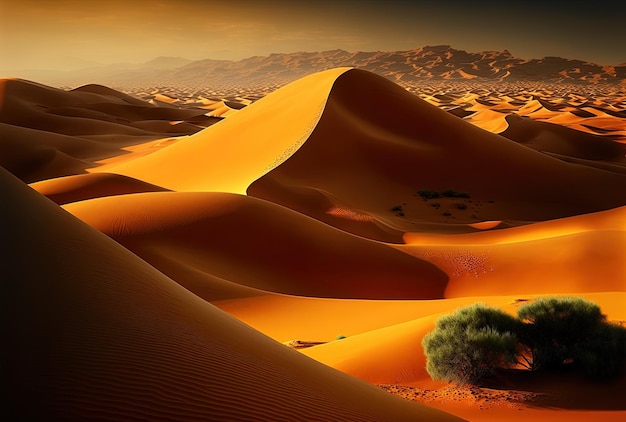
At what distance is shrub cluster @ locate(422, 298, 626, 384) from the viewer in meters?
7.61

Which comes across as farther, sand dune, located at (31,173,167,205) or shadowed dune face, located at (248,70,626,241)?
shadowed dune face, located at (248,70,626,241)

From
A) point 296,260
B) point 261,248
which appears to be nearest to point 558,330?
point 296,260

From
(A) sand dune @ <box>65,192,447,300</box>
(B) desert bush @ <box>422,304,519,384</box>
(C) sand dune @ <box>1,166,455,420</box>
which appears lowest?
(A) sand dune @ <box>65,192,447,300</box>

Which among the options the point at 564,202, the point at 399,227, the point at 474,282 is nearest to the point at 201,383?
the point at 474,282

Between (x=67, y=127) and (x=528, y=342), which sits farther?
(x=67, y=127)

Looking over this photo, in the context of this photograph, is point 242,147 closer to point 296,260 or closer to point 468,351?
point 296,260

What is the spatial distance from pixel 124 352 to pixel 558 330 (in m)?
5.78

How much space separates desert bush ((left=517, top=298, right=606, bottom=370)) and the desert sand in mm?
348

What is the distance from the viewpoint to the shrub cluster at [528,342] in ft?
25.0

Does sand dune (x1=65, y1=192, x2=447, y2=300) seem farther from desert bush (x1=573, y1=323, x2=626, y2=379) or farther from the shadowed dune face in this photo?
desert bush (x1=573, y1=323, x2=626, y2=379)

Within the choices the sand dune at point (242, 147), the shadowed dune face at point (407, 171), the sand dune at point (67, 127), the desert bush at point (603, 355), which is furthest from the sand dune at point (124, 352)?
the sand dune at point (67, 127)

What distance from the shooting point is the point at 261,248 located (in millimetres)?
18344

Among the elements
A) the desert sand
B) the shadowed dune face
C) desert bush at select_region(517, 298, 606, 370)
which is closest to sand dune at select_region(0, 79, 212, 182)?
the desert sand

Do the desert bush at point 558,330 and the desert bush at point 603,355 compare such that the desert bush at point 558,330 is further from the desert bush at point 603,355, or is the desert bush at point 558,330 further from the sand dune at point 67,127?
the sand dune at point 67,127
